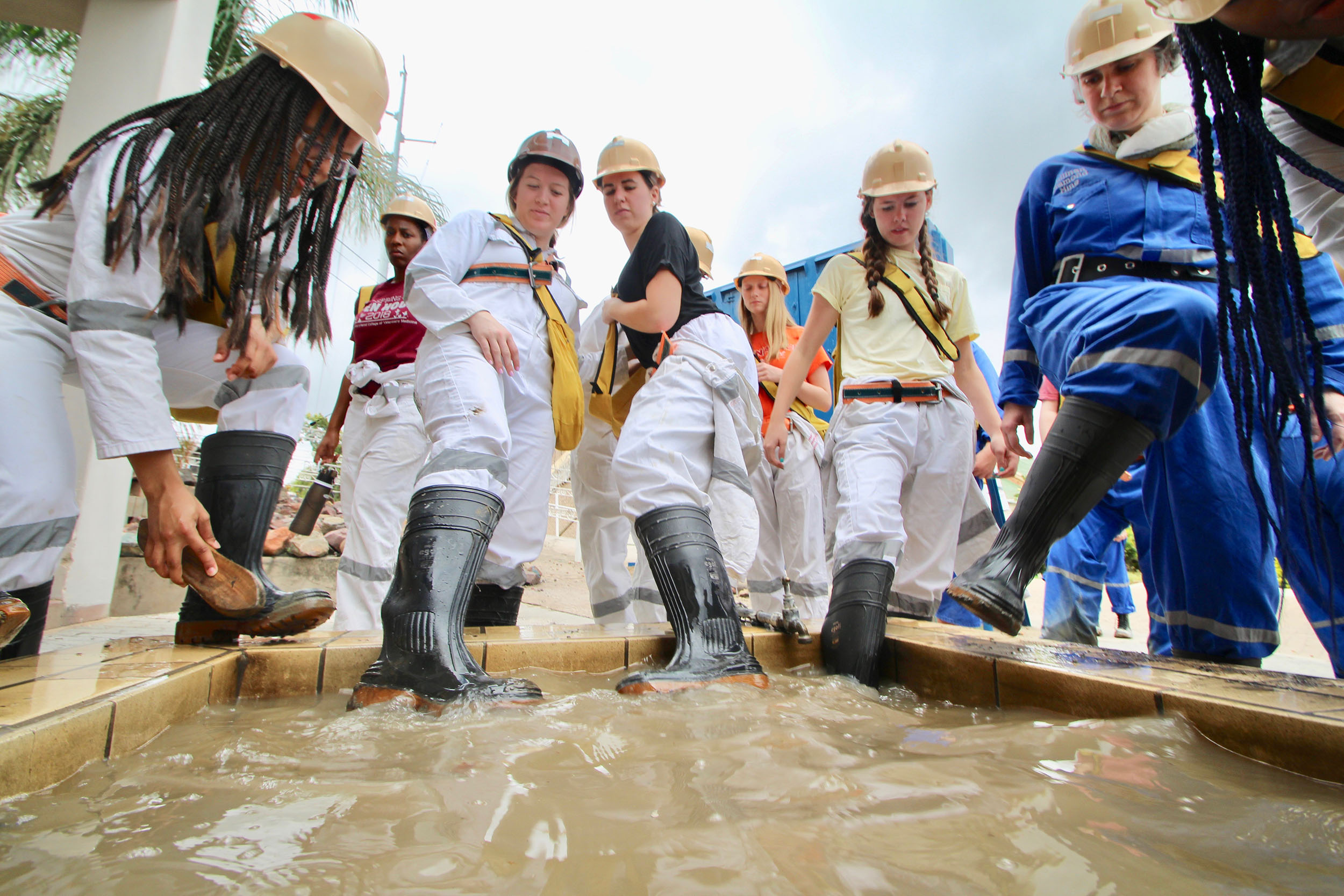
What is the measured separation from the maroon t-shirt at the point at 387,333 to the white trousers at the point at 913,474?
79.0 inches

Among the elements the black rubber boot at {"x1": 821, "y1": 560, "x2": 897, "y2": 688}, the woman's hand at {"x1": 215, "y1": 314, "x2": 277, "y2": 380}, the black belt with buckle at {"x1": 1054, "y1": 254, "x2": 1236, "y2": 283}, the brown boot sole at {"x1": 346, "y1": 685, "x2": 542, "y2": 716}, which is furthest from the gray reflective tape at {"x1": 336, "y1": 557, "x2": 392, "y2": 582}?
the black belt with buckle at {"x1": 1054, "y1": 254, "x2": 1236, "y2": 283}

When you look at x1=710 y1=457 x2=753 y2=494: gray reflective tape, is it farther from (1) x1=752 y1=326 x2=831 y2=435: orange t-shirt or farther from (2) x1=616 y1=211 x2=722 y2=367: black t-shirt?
(1) x1=752 y1=326 x2=831 y2=435: orange t-shirt

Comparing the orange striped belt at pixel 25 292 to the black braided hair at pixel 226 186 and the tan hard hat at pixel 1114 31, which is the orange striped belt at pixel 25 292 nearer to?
the black braided hair at pixel 226 186

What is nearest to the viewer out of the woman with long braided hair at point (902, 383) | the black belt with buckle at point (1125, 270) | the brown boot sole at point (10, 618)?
the brown boot sole at point (10, 618)

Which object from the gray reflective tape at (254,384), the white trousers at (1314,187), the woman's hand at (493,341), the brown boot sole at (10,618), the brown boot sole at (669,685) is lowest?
the brown boot sole at (669,685)

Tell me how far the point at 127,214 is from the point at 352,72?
669 millimetres

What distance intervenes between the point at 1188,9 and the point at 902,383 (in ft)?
5.64

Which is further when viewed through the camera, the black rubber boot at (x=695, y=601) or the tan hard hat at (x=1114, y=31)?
the tan hard hat at (x=1114, y=31)

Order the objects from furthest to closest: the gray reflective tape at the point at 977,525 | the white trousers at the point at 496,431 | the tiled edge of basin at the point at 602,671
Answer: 1. the gray reflective tape at the point at 977,525
2. the white trousers at the point at 496,431
3. the tiled edge of basin at the point at 602,671

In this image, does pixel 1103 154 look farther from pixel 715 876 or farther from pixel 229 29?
pixel 229 29

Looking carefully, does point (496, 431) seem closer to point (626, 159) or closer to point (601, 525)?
point (601, 525)

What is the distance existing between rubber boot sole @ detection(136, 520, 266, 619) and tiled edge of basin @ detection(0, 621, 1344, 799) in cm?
10

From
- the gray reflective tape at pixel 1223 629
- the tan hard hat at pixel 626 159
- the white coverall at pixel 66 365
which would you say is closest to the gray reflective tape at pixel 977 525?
the gray reflective tape at pixel 1223 629

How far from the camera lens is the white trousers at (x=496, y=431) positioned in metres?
1.79
